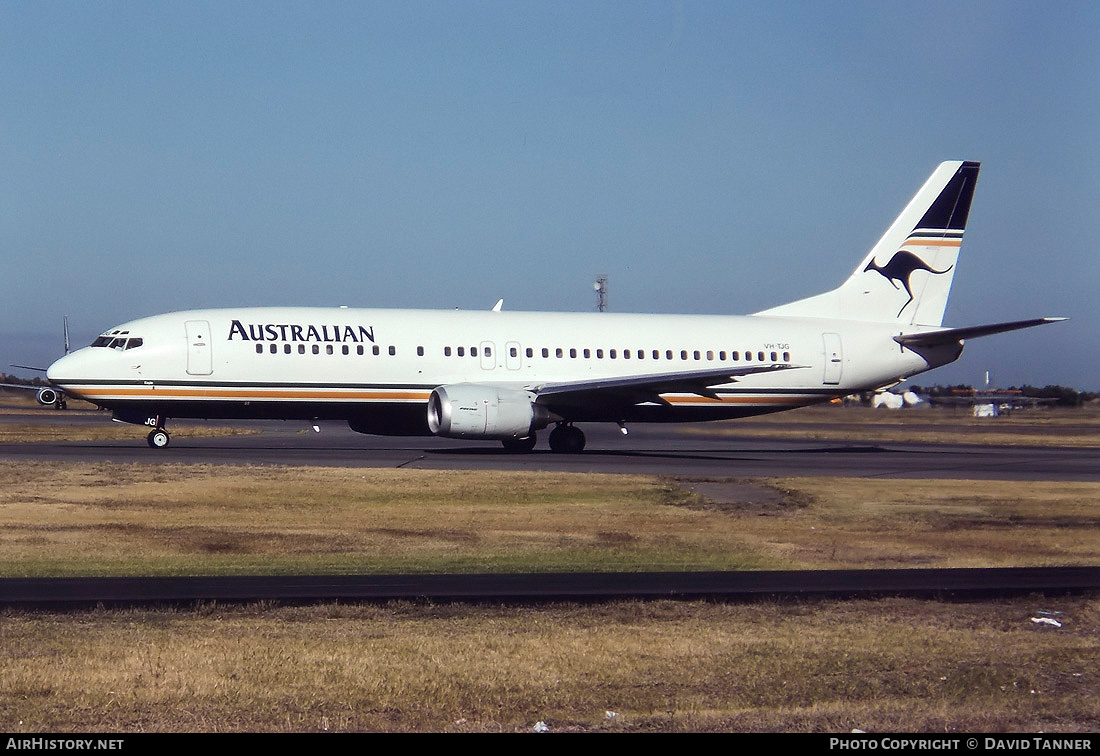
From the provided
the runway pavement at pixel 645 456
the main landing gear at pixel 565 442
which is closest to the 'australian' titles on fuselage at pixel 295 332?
the runway pavement at pixel 645 456

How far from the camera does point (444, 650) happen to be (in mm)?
10625

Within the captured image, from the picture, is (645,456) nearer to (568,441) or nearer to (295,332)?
(568,441)

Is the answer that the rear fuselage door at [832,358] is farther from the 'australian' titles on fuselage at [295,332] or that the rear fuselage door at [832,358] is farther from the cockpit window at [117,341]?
the cockpit window at [117,341]

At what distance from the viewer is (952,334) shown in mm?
40094

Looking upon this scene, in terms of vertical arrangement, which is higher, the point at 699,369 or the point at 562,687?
the point at 699,369

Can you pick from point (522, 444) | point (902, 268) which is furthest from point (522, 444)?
point (902, 268)

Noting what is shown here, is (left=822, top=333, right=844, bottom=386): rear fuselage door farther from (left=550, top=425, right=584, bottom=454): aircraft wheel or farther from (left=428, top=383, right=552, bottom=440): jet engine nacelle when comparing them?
(left=428, top=383, right=552, bottom=440): jet engine nacelle

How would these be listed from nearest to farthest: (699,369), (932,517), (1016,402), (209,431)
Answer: (932,517)
(699,369)
(209,431)
(1016,402)

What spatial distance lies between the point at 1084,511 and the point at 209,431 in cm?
3829

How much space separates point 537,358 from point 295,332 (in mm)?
7245

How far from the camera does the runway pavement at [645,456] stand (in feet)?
105

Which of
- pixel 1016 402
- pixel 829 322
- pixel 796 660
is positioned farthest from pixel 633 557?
pixel 1016 402
